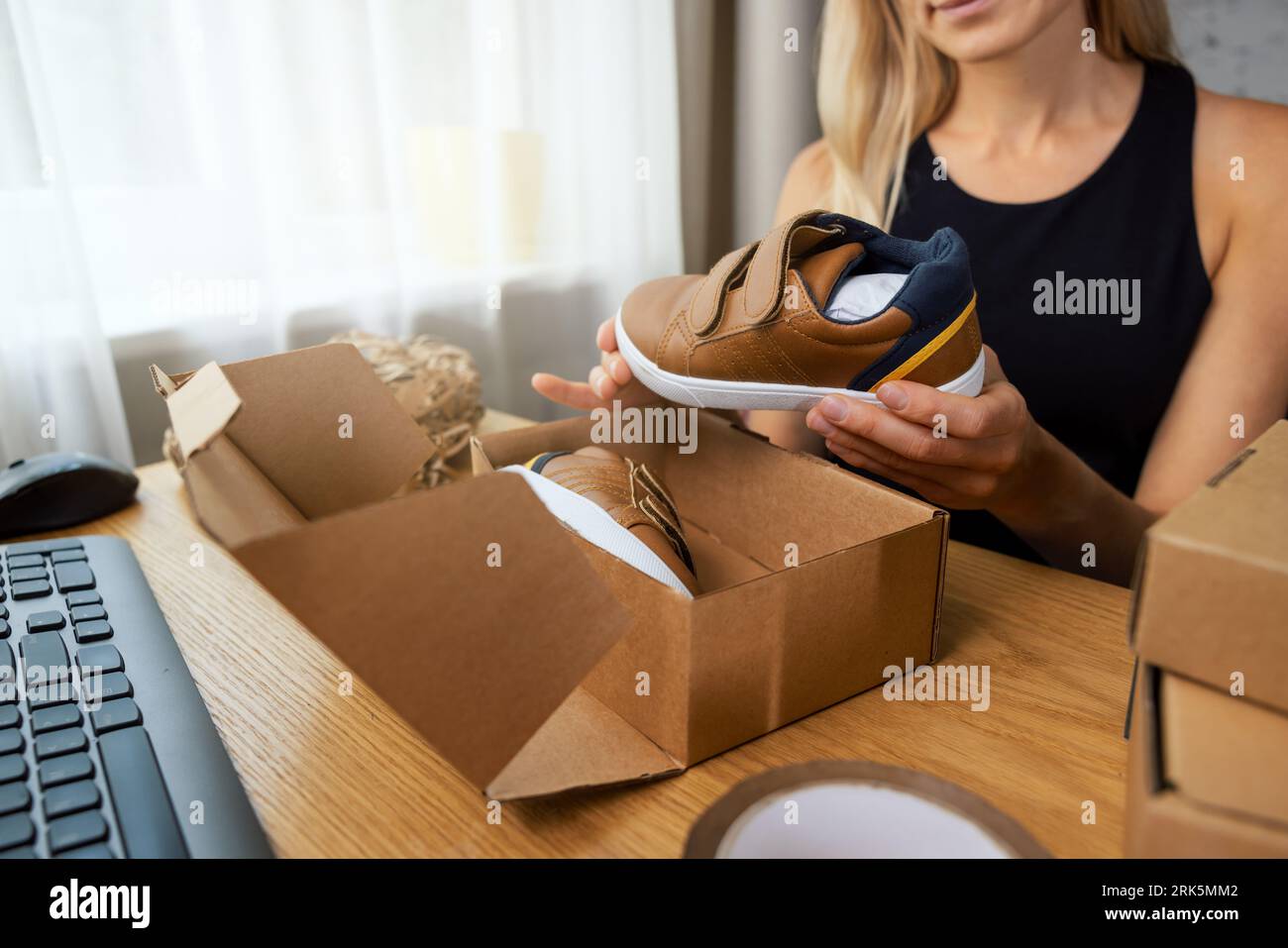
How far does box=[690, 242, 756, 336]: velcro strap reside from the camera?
1.73 feet

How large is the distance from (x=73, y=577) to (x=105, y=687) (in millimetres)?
148

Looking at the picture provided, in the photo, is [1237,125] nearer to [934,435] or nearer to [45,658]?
[934,435]

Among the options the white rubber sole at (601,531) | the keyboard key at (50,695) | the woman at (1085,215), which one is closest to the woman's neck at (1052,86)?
the woman at (1085,215)

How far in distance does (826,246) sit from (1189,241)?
1.86 feet

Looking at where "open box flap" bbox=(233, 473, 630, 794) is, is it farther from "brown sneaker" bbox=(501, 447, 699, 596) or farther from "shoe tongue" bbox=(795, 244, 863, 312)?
"shoe tongue" bbox=(795, 244, 863, 312)

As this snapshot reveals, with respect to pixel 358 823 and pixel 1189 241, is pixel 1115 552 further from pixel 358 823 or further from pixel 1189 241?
pixel 358 823

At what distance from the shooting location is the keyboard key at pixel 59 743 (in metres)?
0.35

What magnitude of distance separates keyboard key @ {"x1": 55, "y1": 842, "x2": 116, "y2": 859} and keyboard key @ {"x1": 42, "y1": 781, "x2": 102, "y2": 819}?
0.07ft

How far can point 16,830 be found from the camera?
1.01 feet

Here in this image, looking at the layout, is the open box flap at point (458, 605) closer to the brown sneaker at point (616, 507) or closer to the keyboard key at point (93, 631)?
the brown sneaker at point (616, 507)

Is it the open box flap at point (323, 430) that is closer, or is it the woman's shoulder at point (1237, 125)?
the open box flap at point (323, 430)

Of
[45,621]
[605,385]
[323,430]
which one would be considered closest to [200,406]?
[323,430]

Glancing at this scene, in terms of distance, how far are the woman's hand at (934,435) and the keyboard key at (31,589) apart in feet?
1.51

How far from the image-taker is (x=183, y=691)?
1.36 ft
